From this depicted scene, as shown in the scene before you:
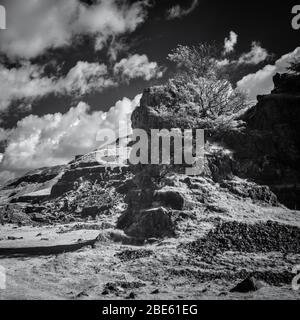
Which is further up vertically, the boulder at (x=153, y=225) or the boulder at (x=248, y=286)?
the boulder at (x=153, y=225)

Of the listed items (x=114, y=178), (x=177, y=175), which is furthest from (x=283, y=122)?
(x=114, y=178)

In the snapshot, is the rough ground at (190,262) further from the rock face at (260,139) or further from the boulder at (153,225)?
the rock face at (260,139)

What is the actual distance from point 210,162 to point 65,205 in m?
47.7

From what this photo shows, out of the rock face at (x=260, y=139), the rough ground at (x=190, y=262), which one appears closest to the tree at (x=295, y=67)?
the rock face at (x=260, y=139)

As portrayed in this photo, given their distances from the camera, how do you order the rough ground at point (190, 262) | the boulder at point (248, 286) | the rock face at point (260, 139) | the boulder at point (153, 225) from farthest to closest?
1. the rock face at point (260, 139)
2. the boulder at point (153, 225)
3. the rough ground at point (190, 262)
4. the boulder at point (248, 286)

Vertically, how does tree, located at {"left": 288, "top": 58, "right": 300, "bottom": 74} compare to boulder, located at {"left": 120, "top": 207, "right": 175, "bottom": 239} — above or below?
above

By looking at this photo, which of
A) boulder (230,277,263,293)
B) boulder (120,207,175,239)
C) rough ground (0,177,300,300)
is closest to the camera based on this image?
boulder (230,277,263,293)

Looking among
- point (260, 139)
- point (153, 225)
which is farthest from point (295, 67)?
point (153, 225)

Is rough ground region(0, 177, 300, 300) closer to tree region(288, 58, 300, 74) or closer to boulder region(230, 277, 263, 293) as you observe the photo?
boulder region(230, 277, 263, 293)

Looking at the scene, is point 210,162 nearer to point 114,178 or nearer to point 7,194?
point 114,178

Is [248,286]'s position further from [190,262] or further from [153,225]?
[153,225]

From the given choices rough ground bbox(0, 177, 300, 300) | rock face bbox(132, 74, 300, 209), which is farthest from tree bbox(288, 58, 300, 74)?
rough ground bbox(0, 177, 300, 300)

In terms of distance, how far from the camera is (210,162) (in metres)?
19.1
